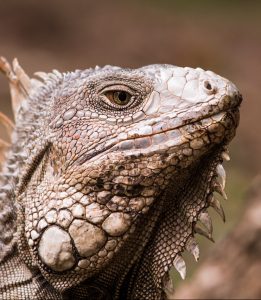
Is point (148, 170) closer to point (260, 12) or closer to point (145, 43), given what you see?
point (145, 43)

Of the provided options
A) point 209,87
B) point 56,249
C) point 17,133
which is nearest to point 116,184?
Result: point 56,249

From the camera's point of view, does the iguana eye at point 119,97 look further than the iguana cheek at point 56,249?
Yes

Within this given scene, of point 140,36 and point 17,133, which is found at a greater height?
point 140,36

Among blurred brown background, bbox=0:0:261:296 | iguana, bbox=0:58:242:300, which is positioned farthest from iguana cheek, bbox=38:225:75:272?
blurred brown background, bbox=0:0:261:296

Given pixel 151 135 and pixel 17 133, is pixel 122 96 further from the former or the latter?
pixel 17 133

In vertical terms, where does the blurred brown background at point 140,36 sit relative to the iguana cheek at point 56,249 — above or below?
above

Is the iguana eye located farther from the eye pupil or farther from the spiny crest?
the spiny crest

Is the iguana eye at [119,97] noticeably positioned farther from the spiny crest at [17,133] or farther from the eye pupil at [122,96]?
the spiny crest at [17,133]

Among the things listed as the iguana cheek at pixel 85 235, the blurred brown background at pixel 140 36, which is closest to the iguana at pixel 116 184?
the iguana cheek at pixel 85 235
